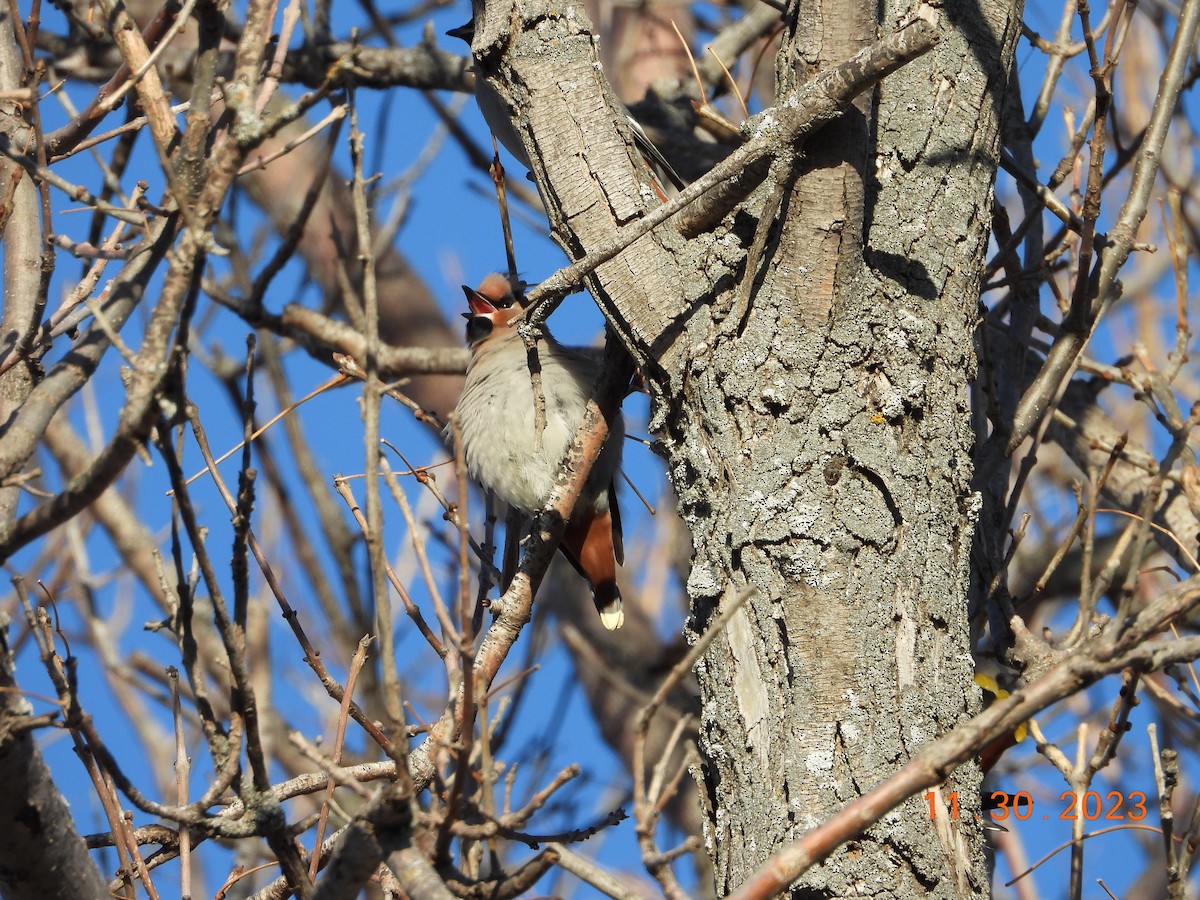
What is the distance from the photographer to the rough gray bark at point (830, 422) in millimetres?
2186

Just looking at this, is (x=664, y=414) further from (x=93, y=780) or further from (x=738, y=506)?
(x=93, y=780)

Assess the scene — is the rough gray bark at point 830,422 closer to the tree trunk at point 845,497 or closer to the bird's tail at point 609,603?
the tree trunk at point 845,497

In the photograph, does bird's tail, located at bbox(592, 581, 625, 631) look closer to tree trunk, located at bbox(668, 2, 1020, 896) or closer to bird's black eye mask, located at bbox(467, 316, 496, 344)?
bird's black eye mask, located at bbox(467, 316, 496, 344)

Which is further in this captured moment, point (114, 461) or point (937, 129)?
point (937, 129)

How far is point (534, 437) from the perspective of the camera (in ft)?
13.4

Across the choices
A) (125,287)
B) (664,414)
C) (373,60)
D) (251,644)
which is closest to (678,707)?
(251,644)

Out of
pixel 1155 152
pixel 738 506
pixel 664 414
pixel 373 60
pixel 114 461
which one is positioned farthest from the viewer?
pixel 373 60

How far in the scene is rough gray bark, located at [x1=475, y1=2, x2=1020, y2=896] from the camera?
2.19 meters

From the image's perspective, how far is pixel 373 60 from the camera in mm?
4859

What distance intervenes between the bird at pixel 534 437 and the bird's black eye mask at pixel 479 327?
47cm

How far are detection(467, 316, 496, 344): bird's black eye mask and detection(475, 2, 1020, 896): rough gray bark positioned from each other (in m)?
2.27

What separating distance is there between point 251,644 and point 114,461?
5295 mm

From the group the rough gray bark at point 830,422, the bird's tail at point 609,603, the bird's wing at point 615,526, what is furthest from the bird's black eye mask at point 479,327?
the rough gray bark at point 830,422

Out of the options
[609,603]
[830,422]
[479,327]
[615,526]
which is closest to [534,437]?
[615,526]
